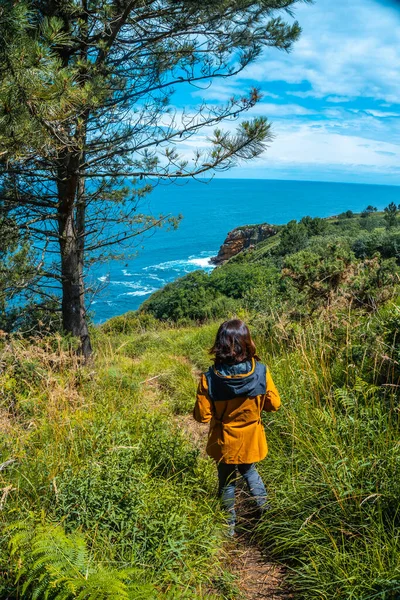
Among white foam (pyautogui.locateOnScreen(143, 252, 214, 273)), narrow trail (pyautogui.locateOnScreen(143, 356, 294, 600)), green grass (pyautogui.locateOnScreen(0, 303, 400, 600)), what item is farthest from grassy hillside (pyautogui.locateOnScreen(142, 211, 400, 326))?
white foam (pyautogui.locateOnScreen(143, 252, 214, 273))

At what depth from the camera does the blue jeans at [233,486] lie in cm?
293

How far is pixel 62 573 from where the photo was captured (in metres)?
1.87

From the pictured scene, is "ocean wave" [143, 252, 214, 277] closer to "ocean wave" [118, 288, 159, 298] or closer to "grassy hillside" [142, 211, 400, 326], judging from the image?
"ocean wave" [118, 288, 159, 298]

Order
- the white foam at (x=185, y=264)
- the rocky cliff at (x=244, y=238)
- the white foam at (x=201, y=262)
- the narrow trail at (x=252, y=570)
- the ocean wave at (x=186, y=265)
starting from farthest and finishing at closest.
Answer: the white foam at (x=201, y=262) → the white foam at (x=185, y=264) → the ocean wave at (x=186, y=265) → the rocky cliff at (x=244, y=238) → the narrow trail at (x=252, y=570)

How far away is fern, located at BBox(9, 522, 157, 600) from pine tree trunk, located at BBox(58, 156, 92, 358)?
4741mm

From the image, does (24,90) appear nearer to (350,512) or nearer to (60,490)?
(60,490)

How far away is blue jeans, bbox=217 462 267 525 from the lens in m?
2.93

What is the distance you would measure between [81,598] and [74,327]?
17.6 feet

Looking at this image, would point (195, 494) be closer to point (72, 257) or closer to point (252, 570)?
point (252, 570)

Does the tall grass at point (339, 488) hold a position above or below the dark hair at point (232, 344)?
below

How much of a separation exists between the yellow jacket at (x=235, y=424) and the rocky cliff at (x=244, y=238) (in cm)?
4616

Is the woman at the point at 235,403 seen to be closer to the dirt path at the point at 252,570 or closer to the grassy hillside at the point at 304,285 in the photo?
the dirt path at the point at 252,570

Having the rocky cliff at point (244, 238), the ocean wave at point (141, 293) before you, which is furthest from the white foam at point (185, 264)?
the ocean wave at point (141, 293)

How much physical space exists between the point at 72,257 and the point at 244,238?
46614 mm
